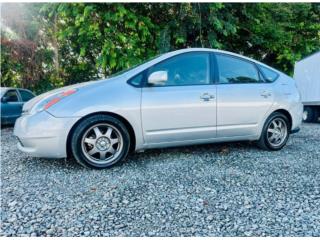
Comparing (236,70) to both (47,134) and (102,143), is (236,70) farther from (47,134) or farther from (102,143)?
(47,134)

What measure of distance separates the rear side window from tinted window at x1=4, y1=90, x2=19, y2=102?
22.4 ft

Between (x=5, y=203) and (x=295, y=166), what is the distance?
136 inches

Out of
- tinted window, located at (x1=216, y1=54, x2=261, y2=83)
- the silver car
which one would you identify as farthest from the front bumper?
tinted window, located at (x1=216, y1=54, x2=261, y2=83)

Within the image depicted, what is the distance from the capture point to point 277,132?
425 cm

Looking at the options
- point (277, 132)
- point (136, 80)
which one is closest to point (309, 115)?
point (277, 132)

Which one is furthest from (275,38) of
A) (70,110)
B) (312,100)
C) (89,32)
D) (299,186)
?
(70,110)

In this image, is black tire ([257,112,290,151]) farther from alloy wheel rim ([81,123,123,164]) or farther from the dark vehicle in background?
the dark vehicle in background

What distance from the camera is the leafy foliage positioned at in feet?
24.5

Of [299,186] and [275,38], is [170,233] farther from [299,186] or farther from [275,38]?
[275,38]

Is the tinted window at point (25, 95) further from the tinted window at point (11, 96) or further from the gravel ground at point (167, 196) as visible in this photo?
the gravel ground at point (167, 196)

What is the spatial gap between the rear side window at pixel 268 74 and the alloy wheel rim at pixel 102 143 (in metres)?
2.49

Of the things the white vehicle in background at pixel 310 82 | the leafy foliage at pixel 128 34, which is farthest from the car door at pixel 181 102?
the white vehicle in background at pixel 310 82

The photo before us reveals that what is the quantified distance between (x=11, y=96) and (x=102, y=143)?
5.68 m

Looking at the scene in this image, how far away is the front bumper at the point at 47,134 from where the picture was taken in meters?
3.18
